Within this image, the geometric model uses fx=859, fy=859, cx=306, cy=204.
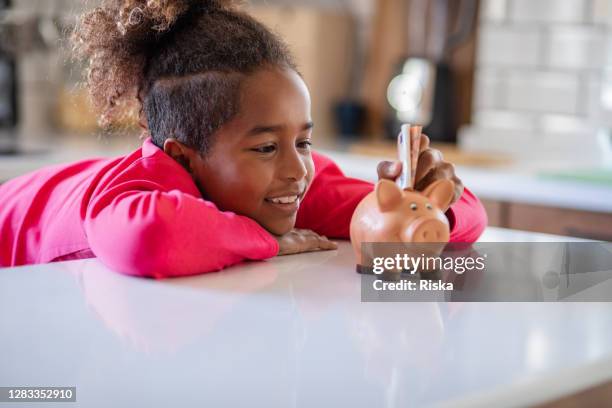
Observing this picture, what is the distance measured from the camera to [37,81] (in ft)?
9.37

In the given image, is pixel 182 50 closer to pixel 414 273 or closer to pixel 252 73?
pixel 252 73

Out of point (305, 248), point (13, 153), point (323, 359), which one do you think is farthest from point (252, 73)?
point (13, 153)

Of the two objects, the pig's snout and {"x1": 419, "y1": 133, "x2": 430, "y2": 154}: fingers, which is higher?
{"x1": 419, "y1": 133, "x2": 430, "y2": 154}: fingers

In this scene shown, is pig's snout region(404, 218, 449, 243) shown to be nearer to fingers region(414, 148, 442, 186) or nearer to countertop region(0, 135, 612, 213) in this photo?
fingers region(414, 148, 442, 186)

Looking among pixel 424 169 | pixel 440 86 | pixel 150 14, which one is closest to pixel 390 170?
pixel 424 169

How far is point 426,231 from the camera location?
2.72 ft

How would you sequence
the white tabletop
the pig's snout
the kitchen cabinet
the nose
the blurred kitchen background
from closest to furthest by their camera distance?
the white tabletop, the pig's snout, the nose, the kitchen cabinet, the blurred kitchen background

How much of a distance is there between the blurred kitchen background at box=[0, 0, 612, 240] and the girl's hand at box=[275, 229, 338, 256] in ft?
2.97

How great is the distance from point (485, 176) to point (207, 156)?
1.06m

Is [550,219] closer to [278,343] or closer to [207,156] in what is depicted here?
[207,156]

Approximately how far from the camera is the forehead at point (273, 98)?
101 cm

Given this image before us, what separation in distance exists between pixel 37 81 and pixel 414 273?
89.4 inches

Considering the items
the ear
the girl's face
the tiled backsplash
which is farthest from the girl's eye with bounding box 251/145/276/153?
the tiled backsplash

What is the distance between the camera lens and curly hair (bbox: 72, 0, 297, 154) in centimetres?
105
